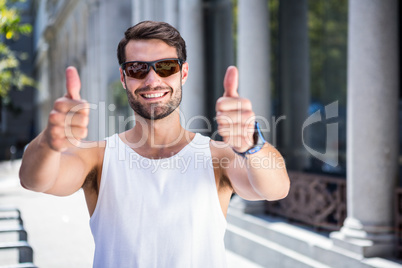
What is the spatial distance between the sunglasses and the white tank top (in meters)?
0.42

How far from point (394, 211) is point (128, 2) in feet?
57.6

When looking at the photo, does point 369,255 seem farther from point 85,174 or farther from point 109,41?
point 109,41

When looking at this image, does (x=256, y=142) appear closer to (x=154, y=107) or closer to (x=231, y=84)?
(x=231, y=84)

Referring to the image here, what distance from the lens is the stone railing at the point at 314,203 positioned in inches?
316

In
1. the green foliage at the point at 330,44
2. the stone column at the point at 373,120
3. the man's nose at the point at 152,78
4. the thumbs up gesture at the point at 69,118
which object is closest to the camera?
the thumbs up gesture at the point at 69,118

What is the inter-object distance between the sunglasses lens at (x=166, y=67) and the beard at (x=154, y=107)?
0.08 metres

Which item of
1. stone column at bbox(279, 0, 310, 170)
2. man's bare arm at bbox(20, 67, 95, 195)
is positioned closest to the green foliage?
stone column at bbox(279, 0, 310, 170)

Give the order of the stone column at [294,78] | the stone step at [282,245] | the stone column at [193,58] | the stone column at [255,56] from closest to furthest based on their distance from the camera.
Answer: the stone step at [282,245], the stone column at [255,56], the stone column at [193,58], the stone column at [294,78]

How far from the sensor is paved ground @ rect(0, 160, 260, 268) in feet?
27.6

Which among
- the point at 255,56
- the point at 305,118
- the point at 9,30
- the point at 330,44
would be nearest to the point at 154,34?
the point at 255,56

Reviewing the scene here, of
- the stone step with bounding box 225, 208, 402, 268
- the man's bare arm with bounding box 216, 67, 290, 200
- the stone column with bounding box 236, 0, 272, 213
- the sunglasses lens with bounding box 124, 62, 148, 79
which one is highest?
the stone column with bounding box 236, 0, 272, 213

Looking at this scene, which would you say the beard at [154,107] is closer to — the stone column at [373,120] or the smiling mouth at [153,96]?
the smiling mouth at [153,96]

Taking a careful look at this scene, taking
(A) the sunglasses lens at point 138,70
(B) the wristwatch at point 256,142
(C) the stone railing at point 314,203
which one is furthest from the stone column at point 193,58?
(B) the wristwatch at point 256,142

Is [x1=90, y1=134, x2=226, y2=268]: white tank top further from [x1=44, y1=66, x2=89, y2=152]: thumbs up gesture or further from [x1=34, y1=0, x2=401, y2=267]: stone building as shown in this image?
[x1=34, y1=0, x2=401, y2=267]: stone building
